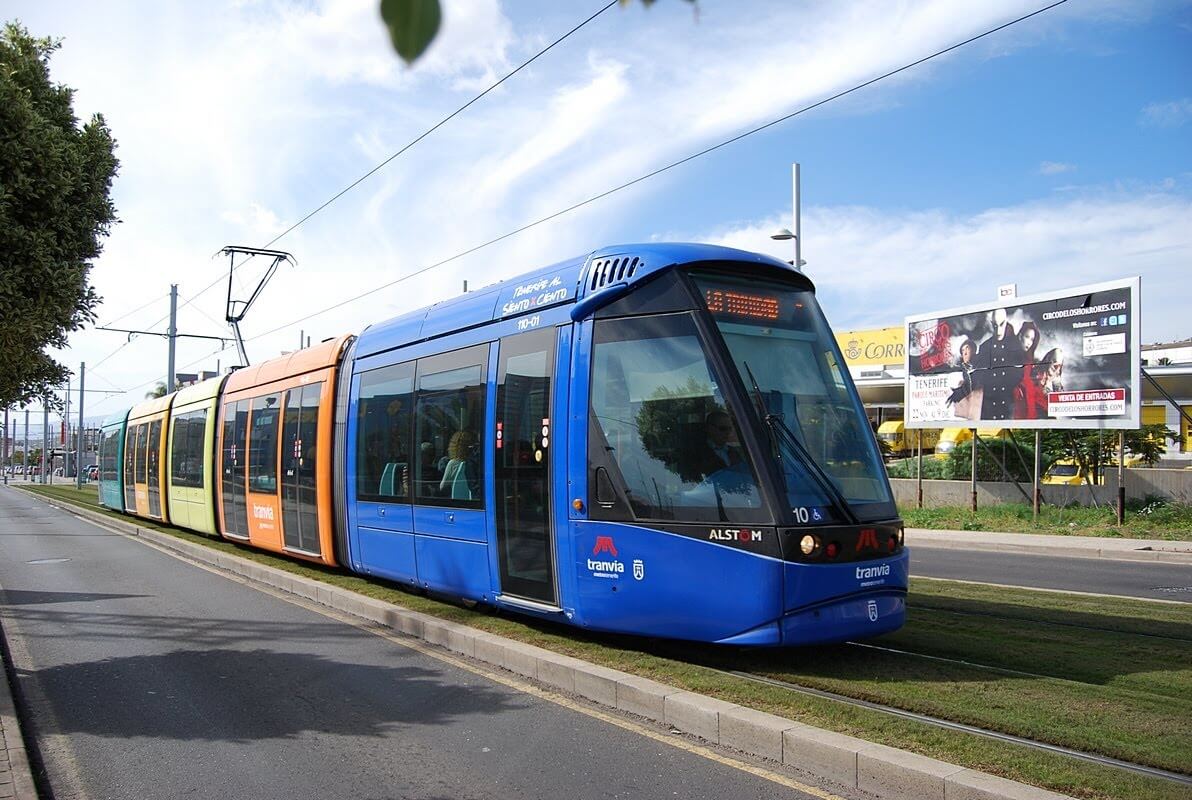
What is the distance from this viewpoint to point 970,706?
571 cm

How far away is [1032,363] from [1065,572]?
874 centimetres

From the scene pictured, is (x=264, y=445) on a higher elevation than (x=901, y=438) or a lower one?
lower

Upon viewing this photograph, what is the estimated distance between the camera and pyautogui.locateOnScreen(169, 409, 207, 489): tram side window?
738 inches

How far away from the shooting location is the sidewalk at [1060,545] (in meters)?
17.0

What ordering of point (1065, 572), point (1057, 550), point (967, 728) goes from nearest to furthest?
point (967, 728) → point (1065, 572) → point (1057, 550)

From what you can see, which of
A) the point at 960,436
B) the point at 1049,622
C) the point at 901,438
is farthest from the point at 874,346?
the point at 1049,622

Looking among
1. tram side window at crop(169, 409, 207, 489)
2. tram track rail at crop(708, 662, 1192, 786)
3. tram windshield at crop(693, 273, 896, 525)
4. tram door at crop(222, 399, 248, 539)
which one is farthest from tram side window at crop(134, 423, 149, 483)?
tram track rail at crop(708, 662, 1192, 786)

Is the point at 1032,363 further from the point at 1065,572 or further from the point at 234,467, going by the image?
the point at 234,467

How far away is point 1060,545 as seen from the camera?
18.9 metres

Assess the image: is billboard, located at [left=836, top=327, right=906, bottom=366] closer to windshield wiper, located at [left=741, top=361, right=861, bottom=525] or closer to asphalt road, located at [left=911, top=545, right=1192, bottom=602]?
asphalt road, located at [left=911, top=545, right=1192, bottom=602]

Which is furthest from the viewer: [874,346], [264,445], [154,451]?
[874,346]

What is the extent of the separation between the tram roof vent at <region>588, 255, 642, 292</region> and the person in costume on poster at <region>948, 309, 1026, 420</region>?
17.5 meters

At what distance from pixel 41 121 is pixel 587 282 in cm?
439

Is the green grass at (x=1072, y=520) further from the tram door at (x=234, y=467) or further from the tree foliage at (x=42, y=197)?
the tree foliage at (x=42, y=197)
